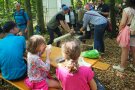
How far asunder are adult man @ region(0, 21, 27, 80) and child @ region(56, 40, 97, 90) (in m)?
1.13

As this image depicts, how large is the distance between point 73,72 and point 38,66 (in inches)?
34.4

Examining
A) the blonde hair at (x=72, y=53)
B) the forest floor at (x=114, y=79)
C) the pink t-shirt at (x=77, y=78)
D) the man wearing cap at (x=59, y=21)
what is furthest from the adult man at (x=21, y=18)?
the blonde hair at (x=72, y=53)

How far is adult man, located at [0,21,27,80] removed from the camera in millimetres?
3922

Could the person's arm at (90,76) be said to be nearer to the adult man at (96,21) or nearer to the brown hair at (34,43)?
the brown hair at (34,43)

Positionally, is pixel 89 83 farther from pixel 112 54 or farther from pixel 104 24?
pixel 112 54

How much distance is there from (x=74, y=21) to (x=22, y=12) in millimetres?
3232

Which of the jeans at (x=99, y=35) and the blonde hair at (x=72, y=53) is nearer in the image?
the blonde hair at (x=72, y=53)

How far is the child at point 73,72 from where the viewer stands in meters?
2.81

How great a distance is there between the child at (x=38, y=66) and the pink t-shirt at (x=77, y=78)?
62 cm

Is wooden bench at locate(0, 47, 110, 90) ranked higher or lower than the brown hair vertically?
lower

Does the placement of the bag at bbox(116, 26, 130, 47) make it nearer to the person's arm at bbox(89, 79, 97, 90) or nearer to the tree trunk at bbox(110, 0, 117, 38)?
the person's arm at bbox(89, 79, 97, 90)

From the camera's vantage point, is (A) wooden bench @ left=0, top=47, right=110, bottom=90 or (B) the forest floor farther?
(B) the forest floor

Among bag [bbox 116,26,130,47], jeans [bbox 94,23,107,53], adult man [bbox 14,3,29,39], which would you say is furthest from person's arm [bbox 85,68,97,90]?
adult man [bbox 14,3,29,39]

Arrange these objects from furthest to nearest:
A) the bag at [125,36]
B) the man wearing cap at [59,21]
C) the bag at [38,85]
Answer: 1. the man wearing cap at [59,21]
2. the bag at [125,36]
3. the bag at [38,85]
